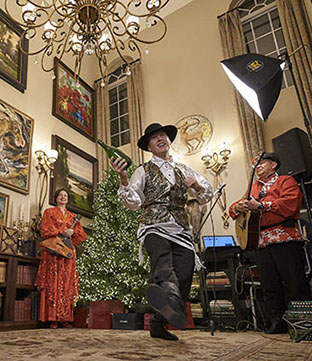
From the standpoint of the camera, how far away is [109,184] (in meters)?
4.94

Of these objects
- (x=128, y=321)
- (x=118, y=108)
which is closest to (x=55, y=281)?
(x=128, y=321)

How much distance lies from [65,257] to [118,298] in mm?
904

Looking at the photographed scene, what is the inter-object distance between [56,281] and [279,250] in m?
2.81

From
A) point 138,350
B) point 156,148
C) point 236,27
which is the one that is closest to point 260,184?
point 156,148

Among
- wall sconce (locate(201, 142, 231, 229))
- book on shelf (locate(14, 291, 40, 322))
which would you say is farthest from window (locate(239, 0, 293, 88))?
book on shelf (locate(14, 291, 40, 322))

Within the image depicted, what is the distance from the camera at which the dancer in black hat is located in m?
1.92

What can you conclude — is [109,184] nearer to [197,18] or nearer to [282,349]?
[282,349]

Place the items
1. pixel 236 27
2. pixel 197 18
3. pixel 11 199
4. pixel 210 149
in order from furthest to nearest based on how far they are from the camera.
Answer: pixel 197 18 < pixel 236 27 < pixel 210 149 < pixel 11 199

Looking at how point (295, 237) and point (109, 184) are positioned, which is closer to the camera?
point (295, 237)

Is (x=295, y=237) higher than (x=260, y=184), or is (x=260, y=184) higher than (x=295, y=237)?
(x=260, y=184)

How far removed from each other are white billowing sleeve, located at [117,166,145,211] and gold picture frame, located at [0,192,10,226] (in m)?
3.01

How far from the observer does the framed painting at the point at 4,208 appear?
450 centimetres

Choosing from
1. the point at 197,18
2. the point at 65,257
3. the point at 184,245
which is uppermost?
the point at 197,18

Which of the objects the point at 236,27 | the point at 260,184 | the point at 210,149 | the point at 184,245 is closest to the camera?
the point at 184,245
